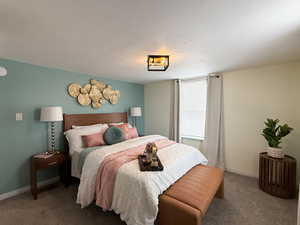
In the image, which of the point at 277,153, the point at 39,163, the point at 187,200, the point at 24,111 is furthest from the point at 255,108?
the point at 24,111

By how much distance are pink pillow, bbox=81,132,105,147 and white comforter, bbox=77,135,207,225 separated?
1.76 feet

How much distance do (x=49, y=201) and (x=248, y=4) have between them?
3367 millimetres

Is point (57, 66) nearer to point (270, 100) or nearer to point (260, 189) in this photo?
point (270, 100)

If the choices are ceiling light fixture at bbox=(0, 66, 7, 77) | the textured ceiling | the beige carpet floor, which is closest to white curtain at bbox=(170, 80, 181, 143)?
the textured ceiling

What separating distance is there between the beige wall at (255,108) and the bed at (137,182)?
119 cm

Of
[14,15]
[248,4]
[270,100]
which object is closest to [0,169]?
[14,15]

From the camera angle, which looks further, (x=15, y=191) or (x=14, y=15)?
(x=15, y=191)

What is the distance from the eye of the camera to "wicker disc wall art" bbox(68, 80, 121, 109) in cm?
303

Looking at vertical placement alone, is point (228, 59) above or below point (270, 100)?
above

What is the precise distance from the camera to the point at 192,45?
178 centimetres

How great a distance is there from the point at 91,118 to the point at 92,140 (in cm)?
80

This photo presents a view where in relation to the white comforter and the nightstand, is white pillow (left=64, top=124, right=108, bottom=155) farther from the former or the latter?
the white comforter

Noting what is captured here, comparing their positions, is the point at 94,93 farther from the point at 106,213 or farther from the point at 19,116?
the point at 106,213

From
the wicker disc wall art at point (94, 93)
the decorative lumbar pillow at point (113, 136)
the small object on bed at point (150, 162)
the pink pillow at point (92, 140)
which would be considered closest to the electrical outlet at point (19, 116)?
the wicker disc wall art at point (94, 93)
